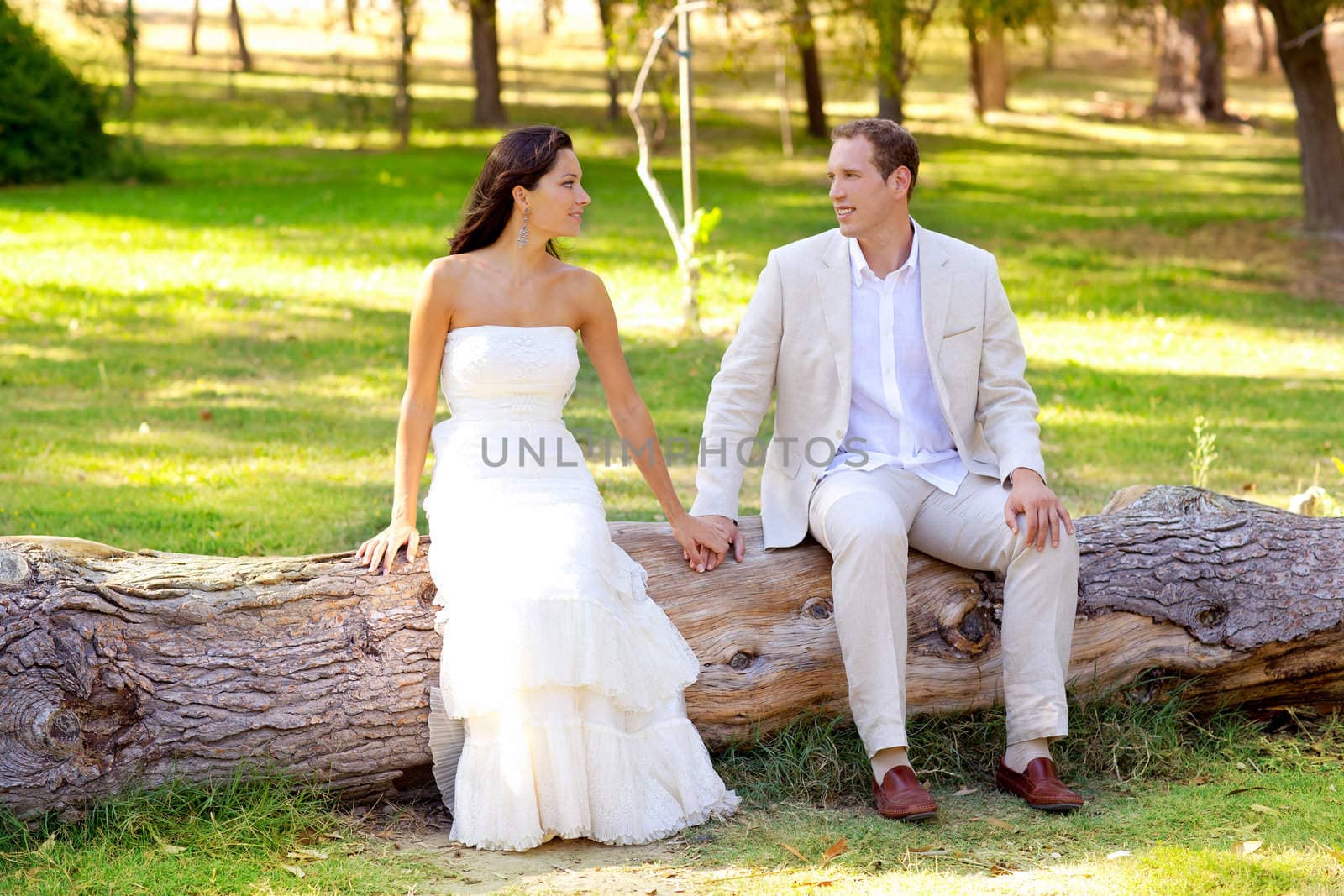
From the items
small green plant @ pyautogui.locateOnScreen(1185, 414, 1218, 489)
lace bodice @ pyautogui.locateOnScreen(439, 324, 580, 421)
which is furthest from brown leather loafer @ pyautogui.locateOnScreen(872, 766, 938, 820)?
small green plant @ pyautogui.locateOnScreen(1185, 414, 1218, 489)

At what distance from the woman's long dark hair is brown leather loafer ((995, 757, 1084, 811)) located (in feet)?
7.31

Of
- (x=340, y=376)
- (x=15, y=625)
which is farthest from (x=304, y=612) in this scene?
(x=340, y=376)

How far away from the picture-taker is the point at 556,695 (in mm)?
3928

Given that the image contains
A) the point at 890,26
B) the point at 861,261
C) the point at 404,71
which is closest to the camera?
the point at 861,261

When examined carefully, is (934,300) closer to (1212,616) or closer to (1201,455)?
(1212,616)

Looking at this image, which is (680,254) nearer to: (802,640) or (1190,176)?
(802,640)

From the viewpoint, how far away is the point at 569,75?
34.3 metres

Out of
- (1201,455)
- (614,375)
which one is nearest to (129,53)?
(1201,455)

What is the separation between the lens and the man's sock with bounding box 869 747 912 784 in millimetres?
4121

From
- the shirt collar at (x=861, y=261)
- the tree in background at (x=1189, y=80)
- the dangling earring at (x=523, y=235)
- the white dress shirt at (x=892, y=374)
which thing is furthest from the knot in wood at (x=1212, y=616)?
the tree in background at (x=1189, y=80)

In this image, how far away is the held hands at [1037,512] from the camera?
4238 mm

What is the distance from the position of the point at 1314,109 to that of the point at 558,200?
43.4 ft

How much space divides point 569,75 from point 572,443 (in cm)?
3117

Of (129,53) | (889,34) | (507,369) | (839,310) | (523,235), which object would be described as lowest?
(507,369)
